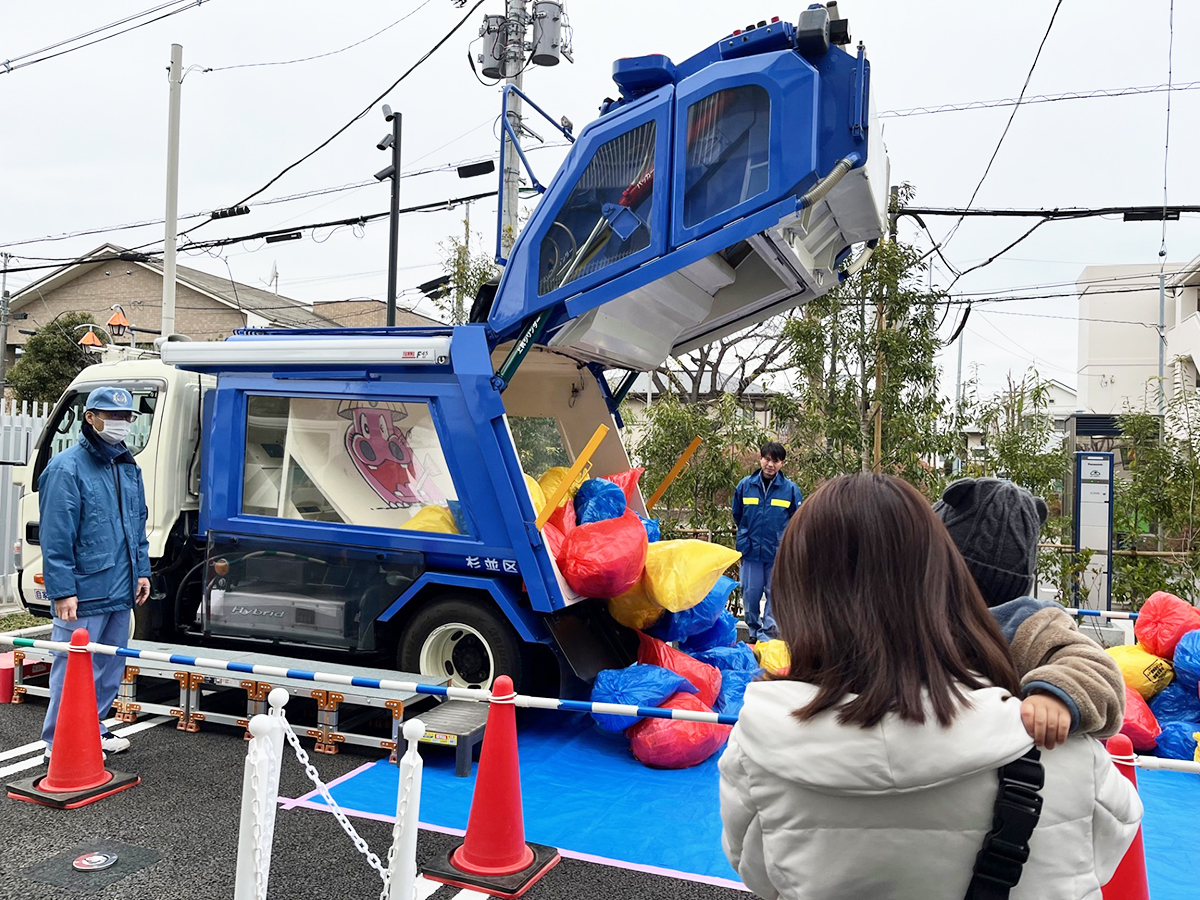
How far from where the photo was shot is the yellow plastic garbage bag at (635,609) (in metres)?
5.64

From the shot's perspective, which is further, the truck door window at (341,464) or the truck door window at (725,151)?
the truck door window at (341,464)

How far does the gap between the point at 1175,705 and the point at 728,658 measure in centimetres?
265

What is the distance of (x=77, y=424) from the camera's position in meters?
6.92

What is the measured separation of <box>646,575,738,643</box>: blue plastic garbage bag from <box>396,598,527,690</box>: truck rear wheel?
106 centimetres

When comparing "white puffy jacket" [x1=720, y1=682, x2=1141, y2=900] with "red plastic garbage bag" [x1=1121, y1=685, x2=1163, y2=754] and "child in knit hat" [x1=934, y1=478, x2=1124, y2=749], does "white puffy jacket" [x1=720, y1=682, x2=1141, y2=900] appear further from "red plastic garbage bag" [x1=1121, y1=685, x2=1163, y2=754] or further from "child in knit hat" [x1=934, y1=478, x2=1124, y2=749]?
"red plastic garbage bag" [x1=1121, y1=685, x2=1163, y2=754]

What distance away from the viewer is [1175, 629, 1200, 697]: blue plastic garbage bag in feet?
17.4

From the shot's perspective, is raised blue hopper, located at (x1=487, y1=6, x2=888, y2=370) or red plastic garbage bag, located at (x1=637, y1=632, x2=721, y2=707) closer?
raised blue hopper, located at (x1=487, y1=6, x2=888, y2=370)

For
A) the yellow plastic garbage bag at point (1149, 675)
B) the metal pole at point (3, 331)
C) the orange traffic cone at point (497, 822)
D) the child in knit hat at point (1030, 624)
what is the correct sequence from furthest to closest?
the metal pole at point (3, 331) → the yellow plastic garbage bag at point (1149, 675) → the orange traffic cone at point (497, 822) → the child in knit hat at point (1030, 624)

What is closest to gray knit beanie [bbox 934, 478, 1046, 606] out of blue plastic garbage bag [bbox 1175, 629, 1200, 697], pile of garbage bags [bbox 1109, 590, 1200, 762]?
pile of garbage bags [bbox 1109, 590, 1200, 762]

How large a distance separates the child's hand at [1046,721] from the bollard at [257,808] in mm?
2229

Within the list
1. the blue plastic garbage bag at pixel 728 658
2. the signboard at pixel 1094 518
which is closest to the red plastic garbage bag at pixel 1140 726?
the blue plastic garbage bag at pixel 728 658

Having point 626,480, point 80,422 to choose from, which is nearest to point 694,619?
point 626,480

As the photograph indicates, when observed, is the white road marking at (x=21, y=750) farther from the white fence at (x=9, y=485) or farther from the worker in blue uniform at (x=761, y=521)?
the white fence at (x=9, y=485)

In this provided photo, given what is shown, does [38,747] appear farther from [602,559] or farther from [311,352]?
[602,559]
